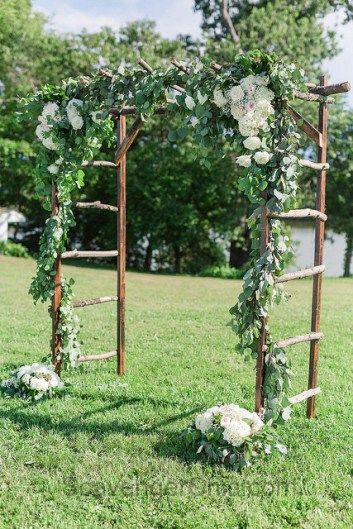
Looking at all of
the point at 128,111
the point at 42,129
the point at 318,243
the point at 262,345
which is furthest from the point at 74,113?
the point at 262,345

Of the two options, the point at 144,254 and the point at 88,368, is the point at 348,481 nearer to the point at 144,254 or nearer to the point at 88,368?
the point at 88,368

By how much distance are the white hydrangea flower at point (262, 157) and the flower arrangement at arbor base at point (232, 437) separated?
6.19 feet

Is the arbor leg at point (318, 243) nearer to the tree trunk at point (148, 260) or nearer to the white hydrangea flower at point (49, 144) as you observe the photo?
the white hydrangea flower at point (49, 144)

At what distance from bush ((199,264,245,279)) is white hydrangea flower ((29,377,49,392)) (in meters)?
16.0

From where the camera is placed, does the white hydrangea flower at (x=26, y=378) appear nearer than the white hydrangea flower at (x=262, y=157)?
No

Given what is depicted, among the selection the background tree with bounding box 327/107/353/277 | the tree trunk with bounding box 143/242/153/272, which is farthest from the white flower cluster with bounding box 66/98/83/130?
the tree trunk with bounding box 143/242/153/272

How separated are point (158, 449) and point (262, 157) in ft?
7.73

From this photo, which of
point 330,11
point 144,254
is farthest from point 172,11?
point 144,254

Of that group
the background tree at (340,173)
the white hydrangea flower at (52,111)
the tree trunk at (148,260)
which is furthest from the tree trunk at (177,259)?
the white hydrangea flower at (52,111)

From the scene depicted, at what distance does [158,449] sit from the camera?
4.69 metres

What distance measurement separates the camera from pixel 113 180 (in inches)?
963

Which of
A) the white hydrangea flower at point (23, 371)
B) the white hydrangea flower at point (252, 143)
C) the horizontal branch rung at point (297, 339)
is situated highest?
the white hydrangea flower at point (252, 143)

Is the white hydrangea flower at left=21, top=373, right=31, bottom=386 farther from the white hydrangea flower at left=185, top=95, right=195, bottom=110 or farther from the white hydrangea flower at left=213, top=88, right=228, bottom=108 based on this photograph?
the white hydrangea flower at left=213, top=88, right=228, bottom=108

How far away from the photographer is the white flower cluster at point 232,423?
439cm
